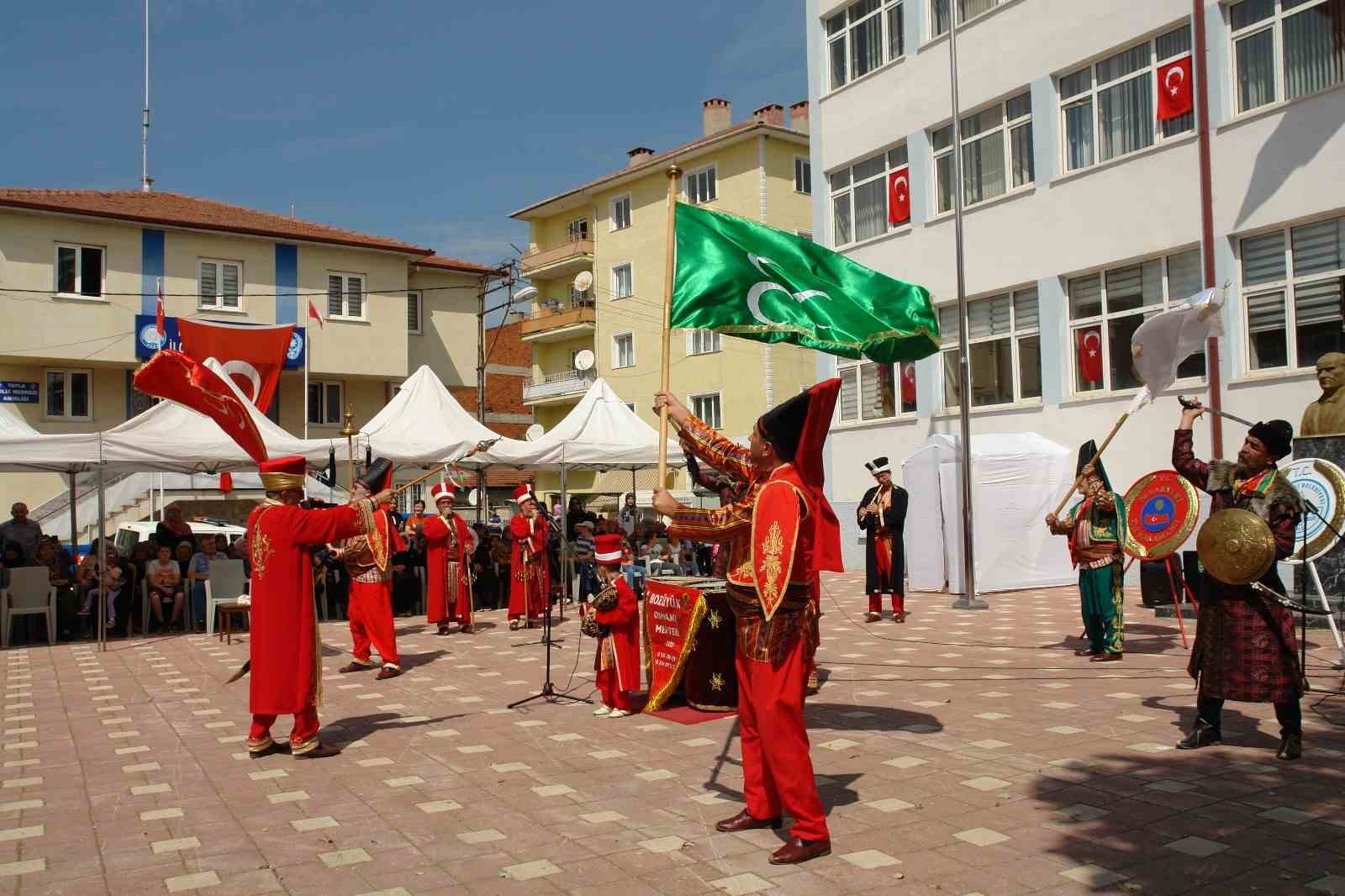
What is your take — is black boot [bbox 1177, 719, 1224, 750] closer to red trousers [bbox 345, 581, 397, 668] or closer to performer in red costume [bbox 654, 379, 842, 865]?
performer in red costume [bbox 654, 379, 842, 865]

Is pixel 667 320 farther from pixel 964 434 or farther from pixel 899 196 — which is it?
pixel 899 196

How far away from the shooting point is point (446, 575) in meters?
14.8

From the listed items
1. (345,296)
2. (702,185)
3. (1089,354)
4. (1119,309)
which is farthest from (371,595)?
(702,185)

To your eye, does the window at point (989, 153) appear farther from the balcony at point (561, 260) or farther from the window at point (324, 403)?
the balcony at point (561, 260)

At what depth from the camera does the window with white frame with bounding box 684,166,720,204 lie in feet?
131

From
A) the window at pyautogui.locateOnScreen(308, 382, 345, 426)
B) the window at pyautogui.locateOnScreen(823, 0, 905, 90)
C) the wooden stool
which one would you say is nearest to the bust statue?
the wooden stool

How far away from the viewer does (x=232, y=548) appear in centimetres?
1695

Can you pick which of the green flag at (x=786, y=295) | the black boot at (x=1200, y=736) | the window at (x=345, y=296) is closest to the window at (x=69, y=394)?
the window at (x=345, y=296)

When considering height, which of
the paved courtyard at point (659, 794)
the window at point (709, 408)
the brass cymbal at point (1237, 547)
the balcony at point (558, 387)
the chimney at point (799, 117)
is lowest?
the paved courtyard at point (659, 794)

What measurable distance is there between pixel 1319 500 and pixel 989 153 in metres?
14.0

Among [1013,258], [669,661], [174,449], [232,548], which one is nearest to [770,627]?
[669,661]

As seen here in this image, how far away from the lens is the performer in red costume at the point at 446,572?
48.4 ft

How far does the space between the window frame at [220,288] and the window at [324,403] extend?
325 cm

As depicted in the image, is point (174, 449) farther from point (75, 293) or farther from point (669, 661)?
point (75, 293)
